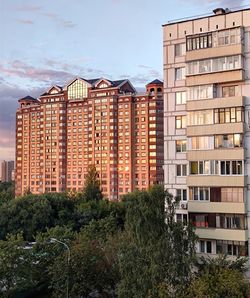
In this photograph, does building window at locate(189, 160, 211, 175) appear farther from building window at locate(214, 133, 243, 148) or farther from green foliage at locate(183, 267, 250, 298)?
green foliage at locate(183, 267, 250, 298)

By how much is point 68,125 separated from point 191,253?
10160 cm

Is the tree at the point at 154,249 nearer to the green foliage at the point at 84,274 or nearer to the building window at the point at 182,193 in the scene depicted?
the green foliage at the point at 84,274

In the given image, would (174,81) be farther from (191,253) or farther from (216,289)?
(216,289)

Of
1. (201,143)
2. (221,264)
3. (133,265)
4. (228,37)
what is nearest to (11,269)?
(133,265)

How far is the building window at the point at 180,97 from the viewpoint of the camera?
32491 millimetres

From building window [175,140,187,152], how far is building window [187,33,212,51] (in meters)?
6.63

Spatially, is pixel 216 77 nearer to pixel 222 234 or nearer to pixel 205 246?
pixel 222 234

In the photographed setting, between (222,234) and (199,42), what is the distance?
1330 centimetres

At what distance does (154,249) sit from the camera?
82.3 feet

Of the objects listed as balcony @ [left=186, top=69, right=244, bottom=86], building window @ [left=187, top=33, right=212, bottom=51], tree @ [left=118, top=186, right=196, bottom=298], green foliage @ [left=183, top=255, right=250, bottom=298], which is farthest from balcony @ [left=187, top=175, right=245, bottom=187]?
building window @ [left=187, top=33, right=212, bottom=51]

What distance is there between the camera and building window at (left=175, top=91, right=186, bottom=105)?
107 ft

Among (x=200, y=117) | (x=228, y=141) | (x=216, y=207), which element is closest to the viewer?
(x=216, y=207)

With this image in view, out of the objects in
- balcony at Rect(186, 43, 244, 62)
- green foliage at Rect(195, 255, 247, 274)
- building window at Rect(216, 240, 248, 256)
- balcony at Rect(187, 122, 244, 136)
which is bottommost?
green foliage at Rect(195, 255, 247, 274)

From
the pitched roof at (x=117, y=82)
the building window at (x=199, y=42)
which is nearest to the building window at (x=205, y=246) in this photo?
the building window at (x=199, y=42)
